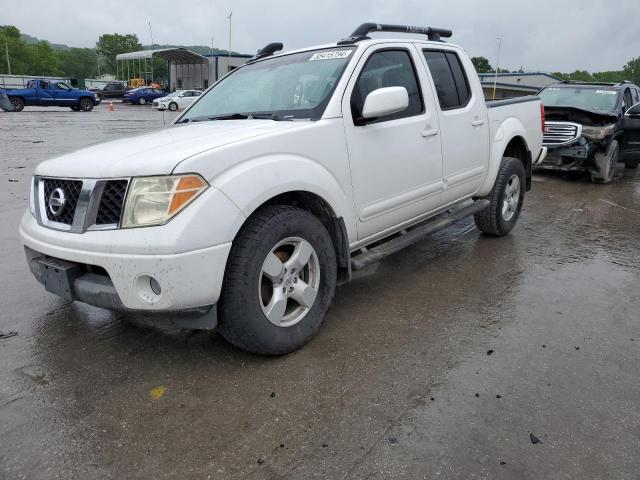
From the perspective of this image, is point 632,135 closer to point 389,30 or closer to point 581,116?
point 581,116

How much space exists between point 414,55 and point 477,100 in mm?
965

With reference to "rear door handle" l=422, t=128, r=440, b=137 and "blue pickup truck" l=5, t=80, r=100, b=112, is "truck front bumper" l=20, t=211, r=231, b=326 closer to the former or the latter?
"rear door handle" l=422, t=128, r=440, b=137

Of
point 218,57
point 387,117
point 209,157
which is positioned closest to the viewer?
point 209,157

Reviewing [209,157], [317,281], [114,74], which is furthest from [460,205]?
→ [114,74]

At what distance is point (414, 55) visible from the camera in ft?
13.4

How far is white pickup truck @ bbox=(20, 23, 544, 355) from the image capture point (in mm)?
2490

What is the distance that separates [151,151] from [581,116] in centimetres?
906

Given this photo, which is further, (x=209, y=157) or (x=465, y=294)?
(x=465, y=294)

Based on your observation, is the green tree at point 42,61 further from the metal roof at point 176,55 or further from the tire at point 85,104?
the tire at point 85,104

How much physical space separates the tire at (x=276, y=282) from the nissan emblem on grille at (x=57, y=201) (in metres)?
0.96

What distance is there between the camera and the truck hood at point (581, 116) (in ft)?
30.6

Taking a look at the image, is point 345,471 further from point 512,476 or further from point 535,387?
point 535,387

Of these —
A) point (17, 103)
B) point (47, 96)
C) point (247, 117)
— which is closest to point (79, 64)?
point (47, 96)

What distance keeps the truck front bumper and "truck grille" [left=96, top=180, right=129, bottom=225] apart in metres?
0.18
